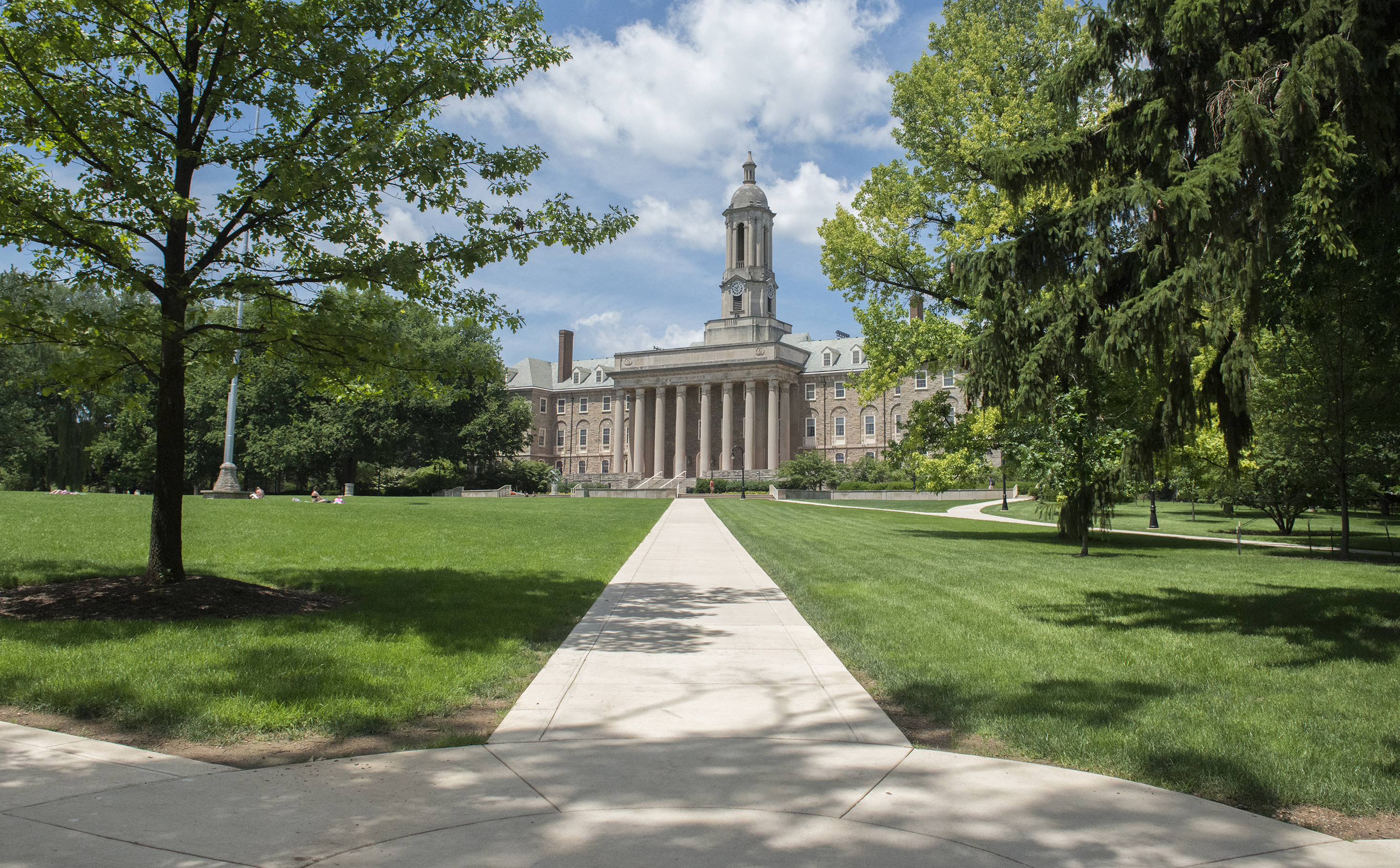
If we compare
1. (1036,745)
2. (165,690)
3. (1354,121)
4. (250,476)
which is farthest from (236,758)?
(250,476)

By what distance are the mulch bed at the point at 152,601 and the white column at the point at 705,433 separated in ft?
251

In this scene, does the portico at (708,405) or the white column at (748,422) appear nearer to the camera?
the white column at (748,422)

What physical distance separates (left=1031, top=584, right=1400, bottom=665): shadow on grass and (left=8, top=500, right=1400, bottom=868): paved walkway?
473 centimetres

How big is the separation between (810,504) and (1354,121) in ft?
152

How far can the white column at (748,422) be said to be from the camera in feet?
275

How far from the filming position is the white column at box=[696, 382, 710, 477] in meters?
87.2

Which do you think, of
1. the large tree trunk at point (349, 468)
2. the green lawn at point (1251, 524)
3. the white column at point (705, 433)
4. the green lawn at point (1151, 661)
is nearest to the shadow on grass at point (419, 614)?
the green lawn at point (1151, 661)

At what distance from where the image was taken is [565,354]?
107 metres

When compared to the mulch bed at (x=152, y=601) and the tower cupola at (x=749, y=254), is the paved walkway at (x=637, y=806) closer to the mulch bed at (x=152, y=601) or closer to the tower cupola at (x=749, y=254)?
the mulch bed at (x=152, y=601)

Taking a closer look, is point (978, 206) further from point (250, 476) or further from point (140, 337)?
point (250, 476)

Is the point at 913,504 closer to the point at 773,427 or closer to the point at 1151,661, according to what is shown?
the point at 773,427

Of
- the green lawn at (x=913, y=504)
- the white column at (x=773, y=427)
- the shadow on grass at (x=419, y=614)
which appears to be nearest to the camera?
the shadow on grass at (x=419, y=614)

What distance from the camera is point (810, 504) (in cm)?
5300

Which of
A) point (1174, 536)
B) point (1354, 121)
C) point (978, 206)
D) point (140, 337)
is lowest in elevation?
point (1174, 536)
